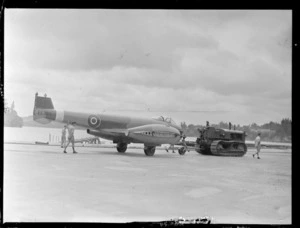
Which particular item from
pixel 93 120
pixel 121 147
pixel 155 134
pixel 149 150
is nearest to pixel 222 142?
pixel 149 150

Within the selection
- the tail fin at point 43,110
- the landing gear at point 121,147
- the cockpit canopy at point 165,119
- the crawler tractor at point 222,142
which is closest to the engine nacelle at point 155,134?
the cockpit canopy at point 165,119

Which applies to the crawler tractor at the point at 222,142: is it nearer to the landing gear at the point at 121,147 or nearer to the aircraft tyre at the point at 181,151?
the aircraft tyre at the point at 181,151

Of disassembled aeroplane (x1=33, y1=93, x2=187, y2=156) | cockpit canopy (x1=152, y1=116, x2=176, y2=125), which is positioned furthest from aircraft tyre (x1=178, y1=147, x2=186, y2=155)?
cockpit canopy (x1=152, y1=116, x2=176, y2=125)

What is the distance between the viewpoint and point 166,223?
5066 millimetres

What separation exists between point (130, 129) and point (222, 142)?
472 cm

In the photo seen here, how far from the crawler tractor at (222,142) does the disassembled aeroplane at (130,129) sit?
2.47 meters

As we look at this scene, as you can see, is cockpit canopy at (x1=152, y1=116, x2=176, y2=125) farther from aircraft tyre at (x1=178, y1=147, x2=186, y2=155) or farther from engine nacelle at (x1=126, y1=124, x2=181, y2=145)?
aircraft tyre at (x1=178, y1=147, x2=186, y2=155)

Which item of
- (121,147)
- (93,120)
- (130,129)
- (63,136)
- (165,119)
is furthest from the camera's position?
(121,147)

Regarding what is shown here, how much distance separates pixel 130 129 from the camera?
36.4 feet

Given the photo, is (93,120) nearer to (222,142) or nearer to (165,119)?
(165,119)

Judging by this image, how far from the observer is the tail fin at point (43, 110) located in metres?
7.98
